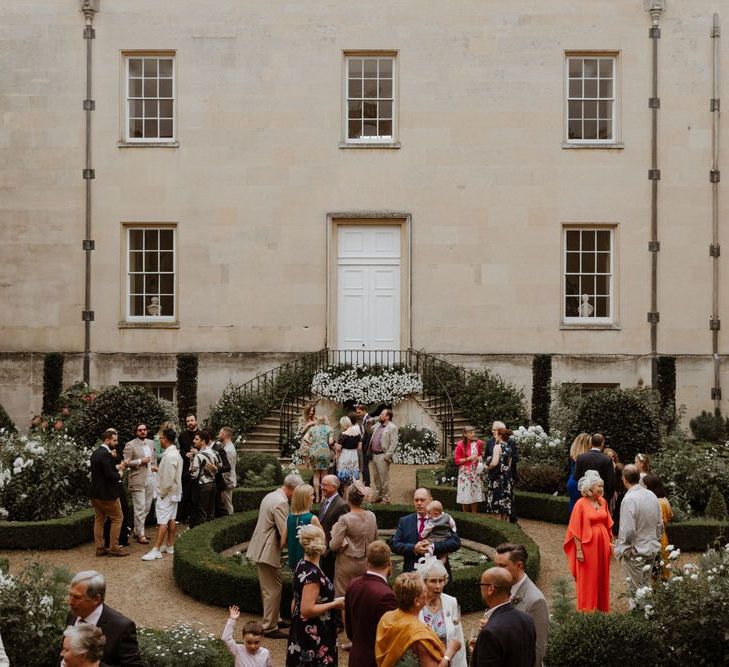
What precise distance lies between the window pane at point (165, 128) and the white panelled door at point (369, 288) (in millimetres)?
4667

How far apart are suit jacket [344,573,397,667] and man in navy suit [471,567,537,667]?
1025 millimetres

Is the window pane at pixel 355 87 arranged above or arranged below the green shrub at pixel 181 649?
above

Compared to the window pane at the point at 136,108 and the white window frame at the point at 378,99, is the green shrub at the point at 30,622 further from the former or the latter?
the window pane at the point at 136,108

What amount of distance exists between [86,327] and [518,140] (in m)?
11.0

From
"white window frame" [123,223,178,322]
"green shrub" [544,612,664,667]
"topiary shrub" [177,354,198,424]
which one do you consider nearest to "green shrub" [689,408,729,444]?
"topiary shrub" [177,354,198,424]

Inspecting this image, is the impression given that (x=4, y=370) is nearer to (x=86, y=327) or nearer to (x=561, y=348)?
→ (x=86, y=327)

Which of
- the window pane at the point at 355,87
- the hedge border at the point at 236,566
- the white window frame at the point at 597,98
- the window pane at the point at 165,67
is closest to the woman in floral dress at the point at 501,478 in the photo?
the hedge border at the point at 236,566

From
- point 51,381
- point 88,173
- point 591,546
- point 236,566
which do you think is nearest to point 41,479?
point 236,566

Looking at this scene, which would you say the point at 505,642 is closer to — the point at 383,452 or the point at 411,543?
the point at 411,543

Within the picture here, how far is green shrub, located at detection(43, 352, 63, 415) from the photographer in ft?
75.1

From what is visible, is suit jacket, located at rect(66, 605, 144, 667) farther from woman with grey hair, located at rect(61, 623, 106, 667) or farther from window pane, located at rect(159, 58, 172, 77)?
window pane, located at rect(159, 58, 172, 77)

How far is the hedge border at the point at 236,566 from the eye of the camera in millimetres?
10484

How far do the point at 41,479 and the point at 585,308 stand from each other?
13.8m

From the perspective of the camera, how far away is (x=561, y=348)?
914 inches
